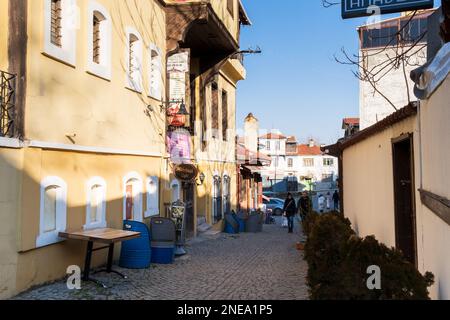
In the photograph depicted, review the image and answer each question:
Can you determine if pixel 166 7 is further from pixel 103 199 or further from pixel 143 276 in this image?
pixel 143 276

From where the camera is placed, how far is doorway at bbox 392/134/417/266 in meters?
7.13

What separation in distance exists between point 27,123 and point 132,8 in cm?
483

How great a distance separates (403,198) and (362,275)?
3.53 metres

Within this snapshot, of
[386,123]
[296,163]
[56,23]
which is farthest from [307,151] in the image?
[56,23]

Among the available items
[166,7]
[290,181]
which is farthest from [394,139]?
[290,181]

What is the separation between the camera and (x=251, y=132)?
27.2m

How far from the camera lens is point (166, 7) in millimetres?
12969

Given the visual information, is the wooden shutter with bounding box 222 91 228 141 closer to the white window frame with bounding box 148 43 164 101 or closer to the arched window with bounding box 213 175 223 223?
the arched window with bounding box 213 175 223 223

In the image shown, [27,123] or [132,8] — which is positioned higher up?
[132,8]

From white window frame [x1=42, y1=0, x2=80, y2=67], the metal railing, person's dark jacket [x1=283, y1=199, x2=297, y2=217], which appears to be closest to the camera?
the metal railing

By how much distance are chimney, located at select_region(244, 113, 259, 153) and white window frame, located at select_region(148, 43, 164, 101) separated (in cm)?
1476

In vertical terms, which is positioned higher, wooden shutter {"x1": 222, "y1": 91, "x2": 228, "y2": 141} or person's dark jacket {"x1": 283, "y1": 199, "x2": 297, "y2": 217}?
wooden shutter {"x1": 222, "y1": 91, "x2": 228, "y2": 141}

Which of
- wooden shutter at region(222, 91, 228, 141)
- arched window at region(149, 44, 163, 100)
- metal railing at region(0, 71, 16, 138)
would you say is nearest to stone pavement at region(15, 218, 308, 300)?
metal railing at region(0, 71, 16, 138)

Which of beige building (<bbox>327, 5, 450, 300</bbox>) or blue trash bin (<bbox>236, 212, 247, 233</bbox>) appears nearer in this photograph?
beige building (<bbox>327, 5, 450, 300</bbox>)
